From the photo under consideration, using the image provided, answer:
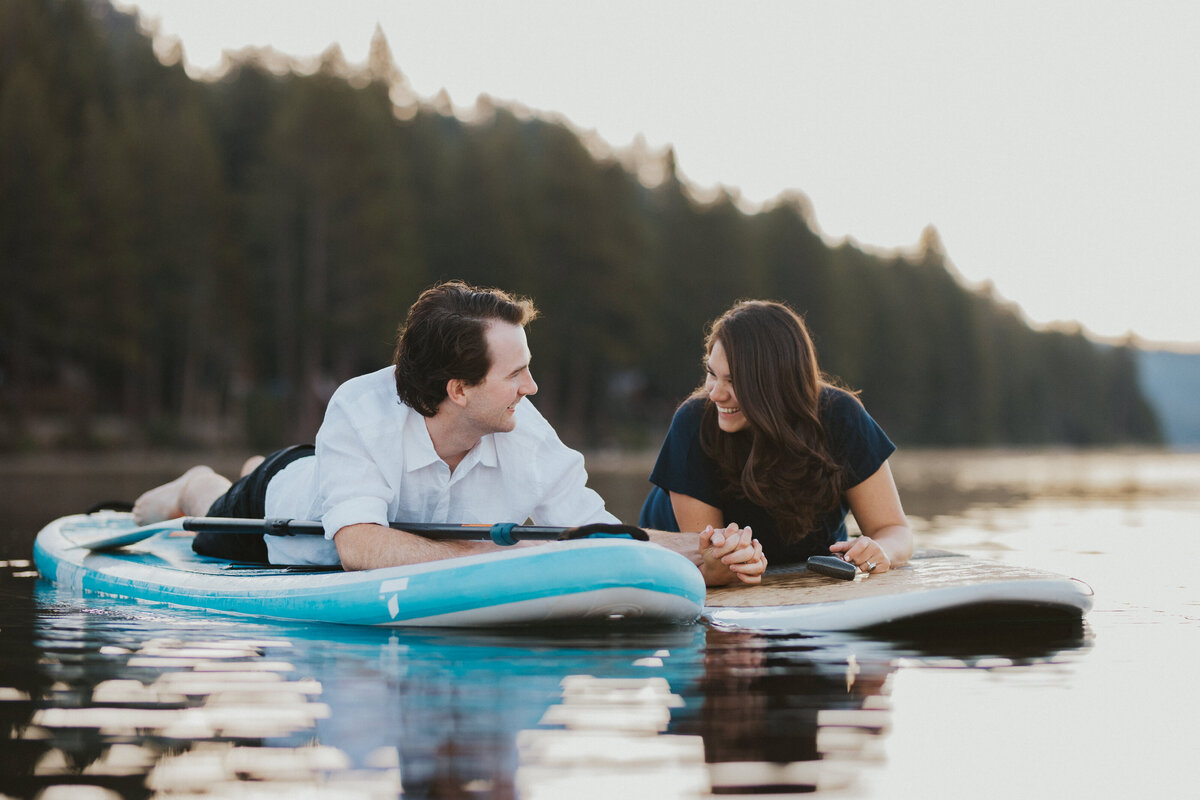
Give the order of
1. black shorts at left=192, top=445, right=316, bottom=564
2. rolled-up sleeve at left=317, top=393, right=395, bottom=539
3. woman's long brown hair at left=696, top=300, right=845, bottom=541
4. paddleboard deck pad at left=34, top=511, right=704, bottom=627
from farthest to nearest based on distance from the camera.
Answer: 1. black shorts at left=192, top=445, right=316, bottom=564
2. woman's long brown hair at left=696, top=300, right=845, bottom=541
3. rolled-up sleeve at left=317, top=393, right=395, bottom=539
4. paddleboard deck pad at left=34, top=511, right=704, bottom=627

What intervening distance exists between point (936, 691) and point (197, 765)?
1.97m

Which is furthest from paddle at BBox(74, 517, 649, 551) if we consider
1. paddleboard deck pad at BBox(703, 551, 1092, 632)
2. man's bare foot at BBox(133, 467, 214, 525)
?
man's bare foot at BBox(133, 467, 214, 525)

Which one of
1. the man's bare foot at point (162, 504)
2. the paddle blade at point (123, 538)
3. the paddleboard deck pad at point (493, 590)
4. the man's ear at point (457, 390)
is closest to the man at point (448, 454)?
the man's ear at point (457, 390)

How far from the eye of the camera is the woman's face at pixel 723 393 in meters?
4.74

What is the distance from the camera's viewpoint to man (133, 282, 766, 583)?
437 cm

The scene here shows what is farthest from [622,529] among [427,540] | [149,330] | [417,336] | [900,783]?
[149,330]

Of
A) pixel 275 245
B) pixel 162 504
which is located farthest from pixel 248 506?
pixel 275 245

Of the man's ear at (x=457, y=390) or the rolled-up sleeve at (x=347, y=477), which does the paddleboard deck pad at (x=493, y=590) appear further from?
the man's ear at (x=457, y=390)

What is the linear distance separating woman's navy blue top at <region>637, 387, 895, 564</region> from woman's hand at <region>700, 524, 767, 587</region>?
0.28m

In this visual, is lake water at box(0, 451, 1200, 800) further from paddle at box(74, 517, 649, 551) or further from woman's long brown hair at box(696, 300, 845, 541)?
woman's long brown hair at box(696, 300, 845, 541)

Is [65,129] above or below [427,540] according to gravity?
above

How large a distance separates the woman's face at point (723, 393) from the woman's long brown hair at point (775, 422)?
0.10ft

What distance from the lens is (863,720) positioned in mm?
3025

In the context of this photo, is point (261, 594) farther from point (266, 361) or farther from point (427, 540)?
point (266, 361)
